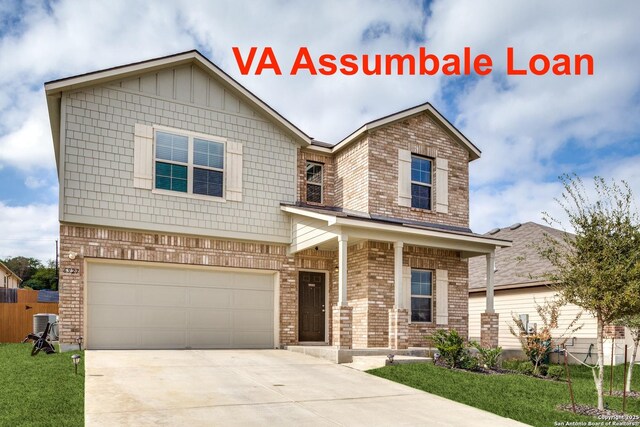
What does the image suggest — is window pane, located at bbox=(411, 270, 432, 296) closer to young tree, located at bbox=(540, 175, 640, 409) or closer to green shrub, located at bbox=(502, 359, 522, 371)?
green shrub, located at bbox=(502, 359, 522, 371)

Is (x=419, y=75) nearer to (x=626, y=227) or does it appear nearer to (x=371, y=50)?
(x=371, y=50)

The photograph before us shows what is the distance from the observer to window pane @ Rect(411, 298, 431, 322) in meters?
15.5

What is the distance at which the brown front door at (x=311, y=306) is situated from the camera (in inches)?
608

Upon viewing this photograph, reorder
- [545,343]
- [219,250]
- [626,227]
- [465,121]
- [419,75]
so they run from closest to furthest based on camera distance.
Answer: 1. [626,227]
2. [419,75]
3. [545,343]
4. [219,250]
5. [465,121]

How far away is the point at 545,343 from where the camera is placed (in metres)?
13.3

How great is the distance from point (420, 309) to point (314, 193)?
4554 millimetres

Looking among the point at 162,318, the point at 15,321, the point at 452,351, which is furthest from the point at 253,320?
the point at 15,321

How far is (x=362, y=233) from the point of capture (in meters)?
13.4

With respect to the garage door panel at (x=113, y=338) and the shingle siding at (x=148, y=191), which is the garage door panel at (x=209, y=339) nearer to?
the garage door panel at (x=113, y=338)

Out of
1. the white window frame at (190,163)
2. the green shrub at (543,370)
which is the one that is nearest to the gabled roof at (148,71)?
the white window frame at (190,163)

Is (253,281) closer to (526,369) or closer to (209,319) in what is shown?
(209,319)

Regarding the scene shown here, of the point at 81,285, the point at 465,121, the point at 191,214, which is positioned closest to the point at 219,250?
the point at 191,214

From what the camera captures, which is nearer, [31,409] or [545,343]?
[31,409]

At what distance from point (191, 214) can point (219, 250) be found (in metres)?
1.18
